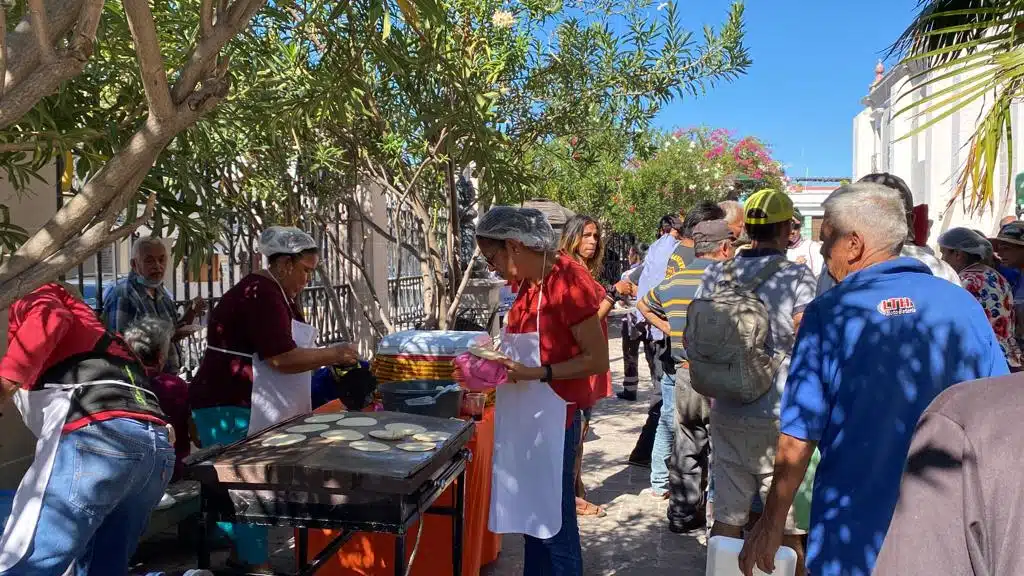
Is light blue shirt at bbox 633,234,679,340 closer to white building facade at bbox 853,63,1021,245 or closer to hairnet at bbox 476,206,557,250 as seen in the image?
hairnet at bbox 476,206,557,250

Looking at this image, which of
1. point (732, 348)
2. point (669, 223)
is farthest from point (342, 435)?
point (669, 223)

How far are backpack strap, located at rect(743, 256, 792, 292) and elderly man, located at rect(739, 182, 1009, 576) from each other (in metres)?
1.49

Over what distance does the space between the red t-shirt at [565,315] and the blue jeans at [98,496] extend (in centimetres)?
162

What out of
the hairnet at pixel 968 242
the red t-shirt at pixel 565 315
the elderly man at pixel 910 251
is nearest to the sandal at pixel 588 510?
the red t-shirt at pixel 565 315

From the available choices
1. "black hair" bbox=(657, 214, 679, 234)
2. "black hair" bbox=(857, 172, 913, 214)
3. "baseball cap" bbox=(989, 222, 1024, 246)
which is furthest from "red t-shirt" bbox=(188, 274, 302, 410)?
"baseball cap" bbox=(989, 222, 1024, 246)

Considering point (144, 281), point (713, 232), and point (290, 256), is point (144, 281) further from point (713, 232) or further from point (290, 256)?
point (713, 232)

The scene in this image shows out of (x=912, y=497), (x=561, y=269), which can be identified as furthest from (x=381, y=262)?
(x=912, y=497)

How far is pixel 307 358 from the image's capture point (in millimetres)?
3986

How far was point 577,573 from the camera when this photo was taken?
3.70 m

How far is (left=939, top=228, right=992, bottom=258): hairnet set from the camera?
16.8 ft

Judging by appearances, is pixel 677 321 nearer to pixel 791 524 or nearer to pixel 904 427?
pixel 791 524

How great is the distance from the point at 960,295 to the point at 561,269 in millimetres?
1753

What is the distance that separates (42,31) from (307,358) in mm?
2661

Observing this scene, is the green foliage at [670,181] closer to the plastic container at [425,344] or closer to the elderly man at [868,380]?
the plastic container at [425,344]
